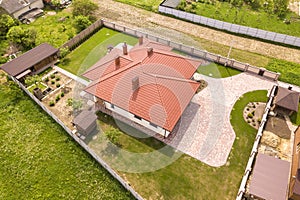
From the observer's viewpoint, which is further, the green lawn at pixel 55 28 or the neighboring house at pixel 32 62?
the green lawn at pixel 55 28

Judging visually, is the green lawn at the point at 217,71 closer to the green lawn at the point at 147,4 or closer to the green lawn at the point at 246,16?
the green lawn at the point at 246,16

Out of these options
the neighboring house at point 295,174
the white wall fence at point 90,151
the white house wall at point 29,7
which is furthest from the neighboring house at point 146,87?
the white house wall at point 29,7

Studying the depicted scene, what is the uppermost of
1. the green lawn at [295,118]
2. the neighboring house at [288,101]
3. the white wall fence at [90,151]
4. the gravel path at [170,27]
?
the gravel path at [170,27]

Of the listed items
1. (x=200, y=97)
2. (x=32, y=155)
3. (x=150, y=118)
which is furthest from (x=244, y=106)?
(x=32, y=155)

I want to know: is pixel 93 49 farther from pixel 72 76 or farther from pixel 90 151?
pixel 90 151

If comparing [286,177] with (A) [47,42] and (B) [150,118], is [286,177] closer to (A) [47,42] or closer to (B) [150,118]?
(B) [150,118]

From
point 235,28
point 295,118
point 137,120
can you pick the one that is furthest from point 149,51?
point 235,28
